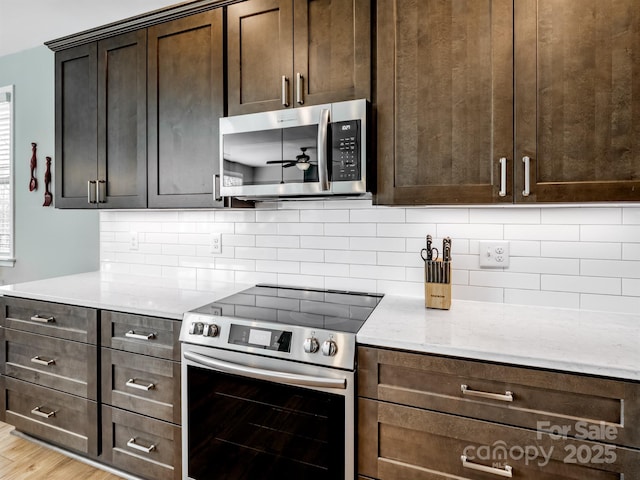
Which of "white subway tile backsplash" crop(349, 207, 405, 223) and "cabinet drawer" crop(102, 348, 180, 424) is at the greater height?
"white subway tile backsplash" crop(349, 207, 405, 223)

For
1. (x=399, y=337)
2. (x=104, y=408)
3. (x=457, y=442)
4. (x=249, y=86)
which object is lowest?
(x=104, y=408)

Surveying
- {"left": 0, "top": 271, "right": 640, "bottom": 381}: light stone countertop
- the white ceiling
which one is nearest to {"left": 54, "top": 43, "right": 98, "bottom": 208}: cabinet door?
the white ceiling

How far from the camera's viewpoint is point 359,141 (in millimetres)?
1540

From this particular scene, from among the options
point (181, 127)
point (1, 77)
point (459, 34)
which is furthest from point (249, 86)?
point (1, 77)

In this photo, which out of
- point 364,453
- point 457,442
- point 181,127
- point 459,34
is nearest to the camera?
point 457,442

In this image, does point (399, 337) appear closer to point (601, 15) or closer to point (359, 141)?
point (359, 141)

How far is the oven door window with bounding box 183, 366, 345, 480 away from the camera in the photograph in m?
1.35

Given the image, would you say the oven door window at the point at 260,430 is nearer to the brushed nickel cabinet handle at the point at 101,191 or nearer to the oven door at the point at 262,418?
the oven door at the point at 262,418

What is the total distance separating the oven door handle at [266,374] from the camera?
1322 mm

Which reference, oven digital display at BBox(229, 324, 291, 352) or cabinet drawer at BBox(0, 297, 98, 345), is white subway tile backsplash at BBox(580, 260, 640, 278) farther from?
cabinet drawer at BBox(0, 297, 98, 345)

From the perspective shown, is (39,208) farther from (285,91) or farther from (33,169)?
(285,91)

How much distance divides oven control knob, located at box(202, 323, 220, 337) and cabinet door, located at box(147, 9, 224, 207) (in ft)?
2.14

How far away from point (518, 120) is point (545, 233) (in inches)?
22.3

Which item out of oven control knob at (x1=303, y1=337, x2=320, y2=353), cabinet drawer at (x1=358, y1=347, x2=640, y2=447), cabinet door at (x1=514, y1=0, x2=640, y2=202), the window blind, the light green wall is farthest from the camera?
the window blind
